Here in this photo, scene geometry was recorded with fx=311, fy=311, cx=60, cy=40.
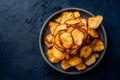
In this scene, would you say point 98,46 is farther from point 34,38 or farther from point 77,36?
point 34,38

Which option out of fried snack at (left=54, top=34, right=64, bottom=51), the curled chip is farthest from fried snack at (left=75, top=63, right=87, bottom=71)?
fried snack at (left=54, top=34, right=64, bottom=51)

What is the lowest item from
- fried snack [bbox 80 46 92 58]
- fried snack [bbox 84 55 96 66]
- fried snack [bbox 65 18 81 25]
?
fried snack [bbox 84 55 96 66]

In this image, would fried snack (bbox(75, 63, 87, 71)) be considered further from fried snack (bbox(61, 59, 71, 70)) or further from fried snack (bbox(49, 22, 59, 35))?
fried snack (bbox(49, 22, 59, 35))

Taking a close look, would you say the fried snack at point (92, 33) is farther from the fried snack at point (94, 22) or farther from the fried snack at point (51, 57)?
the fried snack at point (51, 57)

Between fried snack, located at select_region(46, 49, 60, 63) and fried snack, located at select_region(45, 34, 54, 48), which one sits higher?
fried snack, located at select_region(45, 34, 54, 48)

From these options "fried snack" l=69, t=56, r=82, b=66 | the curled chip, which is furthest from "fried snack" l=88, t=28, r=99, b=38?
"fried snack" l=69, t=56, r=82, b=66

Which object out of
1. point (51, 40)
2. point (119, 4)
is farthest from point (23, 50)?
point (119, 4)

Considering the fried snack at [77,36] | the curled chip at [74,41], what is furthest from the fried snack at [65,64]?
the fried snack at [77,36]

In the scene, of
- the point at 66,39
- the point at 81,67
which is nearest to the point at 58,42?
the point at 66,39

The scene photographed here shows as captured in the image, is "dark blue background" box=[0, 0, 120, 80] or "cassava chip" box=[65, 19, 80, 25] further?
"dark blue background" box=[0, 0, 120, 80]

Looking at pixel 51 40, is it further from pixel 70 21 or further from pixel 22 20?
pixel 22 20
